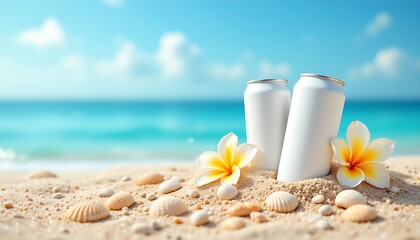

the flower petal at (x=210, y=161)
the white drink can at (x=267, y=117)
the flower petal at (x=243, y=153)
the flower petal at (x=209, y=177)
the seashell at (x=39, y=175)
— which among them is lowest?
the seashell at (x=39, y=175)

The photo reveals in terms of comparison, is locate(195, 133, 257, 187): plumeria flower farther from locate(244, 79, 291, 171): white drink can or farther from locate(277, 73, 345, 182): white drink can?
locate(277, 73, 345, 182): white drink can

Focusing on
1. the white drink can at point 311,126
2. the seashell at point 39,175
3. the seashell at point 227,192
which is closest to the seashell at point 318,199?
the white drink can at point 311,126

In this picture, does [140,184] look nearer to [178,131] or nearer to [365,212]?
[365,212]

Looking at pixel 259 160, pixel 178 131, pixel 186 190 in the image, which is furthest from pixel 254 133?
pixel 178 131

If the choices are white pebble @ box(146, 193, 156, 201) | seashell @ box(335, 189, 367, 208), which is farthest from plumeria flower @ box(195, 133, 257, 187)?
seashell @ box(335, 189, 367, 208)

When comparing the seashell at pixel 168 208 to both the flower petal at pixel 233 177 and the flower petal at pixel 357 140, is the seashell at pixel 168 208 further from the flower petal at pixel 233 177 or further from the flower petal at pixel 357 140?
the flower petal at pixel 357 140

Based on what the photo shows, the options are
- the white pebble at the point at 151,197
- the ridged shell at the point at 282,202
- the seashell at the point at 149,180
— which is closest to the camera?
the ridged shell at the point at 282,202
